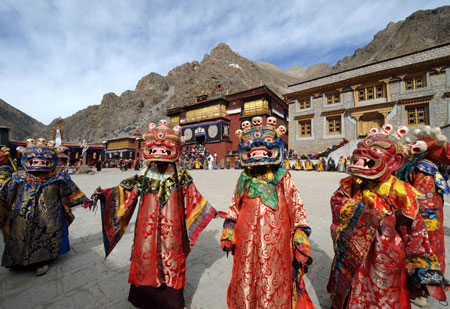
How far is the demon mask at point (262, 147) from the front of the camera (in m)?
1.90

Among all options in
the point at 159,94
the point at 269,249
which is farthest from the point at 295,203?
the point at 159,94

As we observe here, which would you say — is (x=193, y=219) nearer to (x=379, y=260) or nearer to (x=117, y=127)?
(x=379, y=260)

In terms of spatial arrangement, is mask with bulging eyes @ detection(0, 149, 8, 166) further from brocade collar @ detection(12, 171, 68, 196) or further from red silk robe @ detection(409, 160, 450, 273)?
red silk robe @ detection(409, 160, 450, 273)

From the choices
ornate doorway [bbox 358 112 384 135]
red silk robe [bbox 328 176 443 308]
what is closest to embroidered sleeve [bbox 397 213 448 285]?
red silk robe [bbox 328 176 443 308]

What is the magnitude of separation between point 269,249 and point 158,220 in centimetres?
124

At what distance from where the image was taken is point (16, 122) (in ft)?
242

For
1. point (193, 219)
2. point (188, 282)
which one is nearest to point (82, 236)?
point (188, 282)

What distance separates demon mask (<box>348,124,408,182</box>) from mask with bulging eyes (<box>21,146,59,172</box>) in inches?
162

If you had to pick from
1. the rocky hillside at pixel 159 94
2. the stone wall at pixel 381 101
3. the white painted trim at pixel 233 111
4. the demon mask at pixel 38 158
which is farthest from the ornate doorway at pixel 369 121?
the rocky hillside at pixel 159 94

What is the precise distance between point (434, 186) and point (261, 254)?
2.05 meters

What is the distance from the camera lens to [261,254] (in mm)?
1747

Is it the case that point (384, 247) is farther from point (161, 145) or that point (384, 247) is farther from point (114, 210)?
point (114, 210)

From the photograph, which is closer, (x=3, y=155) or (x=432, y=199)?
(x=432, y=199)

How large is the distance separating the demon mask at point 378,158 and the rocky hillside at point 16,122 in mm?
94934
